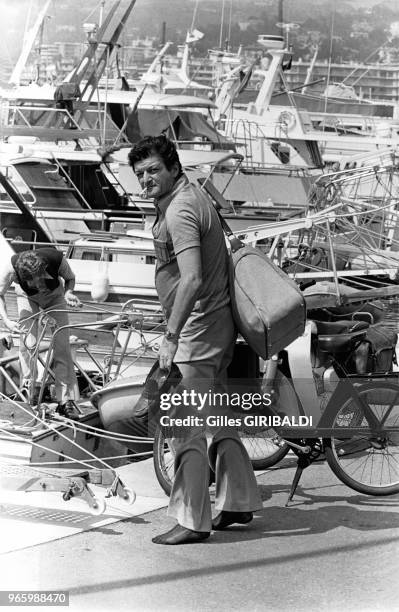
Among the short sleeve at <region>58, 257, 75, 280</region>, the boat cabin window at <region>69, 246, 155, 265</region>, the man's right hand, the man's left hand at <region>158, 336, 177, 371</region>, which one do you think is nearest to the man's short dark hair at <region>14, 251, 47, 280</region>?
the short sleeve at <region>58, 257, 75, 280</region>

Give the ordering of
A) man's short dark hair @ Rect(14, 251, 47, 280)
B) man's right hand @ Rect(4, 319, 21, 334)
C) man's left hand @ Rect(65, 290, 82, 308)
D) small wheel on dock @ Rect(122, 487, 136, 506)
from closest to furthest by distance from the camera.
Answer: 1. small wheel on dock @ Rect(122, 487, 136, 506)
2. man's short dark hair @ Rect(14, 251, 47, 280)
3. man's left hand @ Rect(65, 290, 82, 308)
4. man's right hand @ Rect(4, 319, 21, 334)

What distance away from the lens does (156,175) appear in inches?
206

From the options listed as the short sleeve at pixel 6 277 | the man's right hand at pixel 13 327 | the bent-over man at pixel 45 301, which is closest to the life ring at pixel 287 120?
the short sleeve at pixel 6 277

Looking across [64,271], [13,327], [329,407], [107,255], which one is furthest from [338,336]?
[107,255]

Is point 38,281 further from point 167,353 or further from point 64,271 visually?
point 167,353

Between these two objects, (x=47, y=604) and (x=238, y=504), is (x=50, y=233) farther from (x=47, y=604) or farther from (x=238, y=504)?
(x=47, y=604)

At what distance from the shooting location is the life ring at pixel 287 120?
Answer: 26266mm

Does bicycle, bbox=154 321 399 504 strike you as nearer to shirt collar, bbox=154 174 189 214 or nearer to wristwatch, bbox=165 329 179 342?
wristwatch, bbox=165 329 179 342

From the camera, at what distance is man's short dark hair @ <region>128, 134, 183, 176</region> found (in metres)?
5.20

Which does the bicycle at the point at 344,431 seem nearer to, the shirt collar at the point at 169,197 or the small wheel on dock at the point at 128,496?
the small wheel on dock at the point at 128,496

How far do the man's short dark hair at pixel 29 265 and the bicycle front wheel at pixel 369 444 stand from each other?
95.4 inches

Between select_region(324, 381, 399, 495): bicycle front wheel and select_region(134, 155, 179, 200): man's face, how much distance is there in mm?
1598

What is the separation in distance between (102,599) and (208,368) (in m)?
1.24

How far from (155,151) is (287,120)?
2159 centimetres
